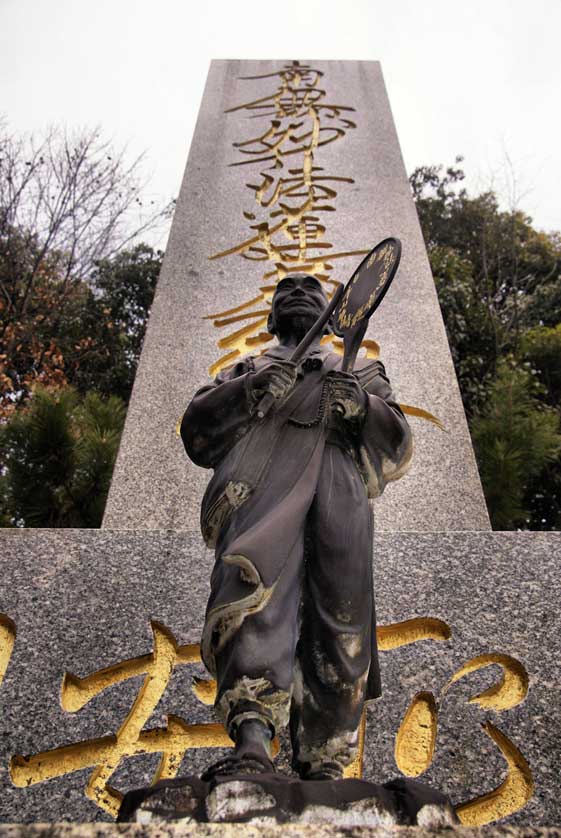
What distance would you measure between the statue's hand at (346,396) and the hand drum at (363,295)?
0.07 meters

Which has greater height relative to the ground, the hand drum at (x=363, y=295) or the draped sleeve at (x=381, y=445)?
the hand drum at (x=363, y=295)

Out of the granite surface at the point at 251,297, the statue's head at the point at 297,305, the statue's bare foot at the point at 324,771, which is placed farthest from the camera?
the granite surface at the point at 251,297

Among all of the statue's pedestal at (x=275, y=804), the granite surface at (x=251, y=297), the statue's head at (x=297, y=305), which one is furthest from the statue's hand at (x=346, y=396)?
the granite surface at (x=251, y=297)

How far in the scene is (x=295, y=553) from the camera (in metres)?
1.79

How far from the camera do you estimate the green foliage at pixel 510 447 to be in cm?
522

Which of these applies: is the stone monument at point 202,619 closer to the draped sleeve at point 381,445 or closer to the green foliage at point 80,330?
the draped sleeve at point 381,445

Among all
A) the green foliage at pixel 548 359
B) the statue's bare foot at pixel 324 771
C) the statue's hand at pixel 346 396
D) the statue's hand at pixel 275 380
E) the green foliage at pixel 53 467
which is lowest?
the statue's bare foot at pixel 324 771

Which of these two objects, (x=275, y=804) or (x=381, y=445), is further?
(x=381, y=445)

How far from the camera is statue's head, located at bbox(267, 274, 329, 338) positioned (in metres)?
2.41

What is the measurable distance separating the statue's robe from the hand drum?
14 cm

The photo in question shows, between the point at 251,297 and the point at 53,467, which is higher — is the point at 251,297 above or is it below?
above

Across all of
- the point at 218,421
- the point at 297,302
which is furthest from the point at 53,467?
the point at 218,421

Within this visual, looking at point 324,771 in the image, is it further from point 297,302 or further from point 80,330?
point 80,330

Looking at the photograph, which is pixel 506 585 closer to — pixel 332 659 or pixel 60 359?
pixel 332 659
